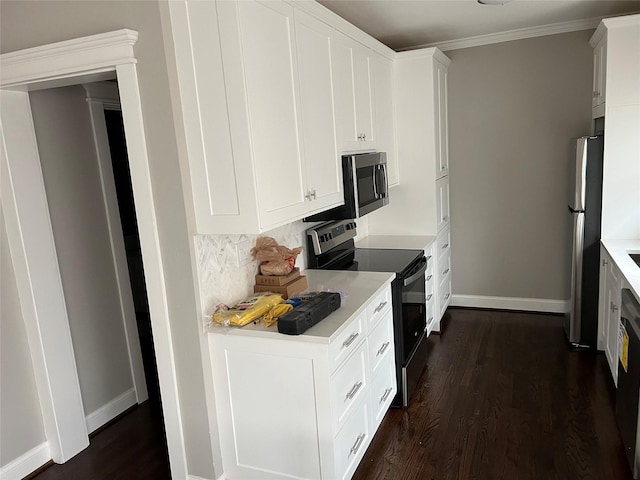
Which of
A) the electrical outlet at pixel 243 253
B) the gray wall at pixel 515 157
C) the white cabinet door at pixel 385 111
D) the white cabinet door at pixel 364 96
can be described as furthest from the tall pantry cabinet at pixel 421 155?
the electrical outlet at pixel 243 253

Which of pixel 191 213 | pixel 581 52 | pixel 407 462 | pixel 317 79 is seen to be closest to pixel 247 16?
pixel 317 79

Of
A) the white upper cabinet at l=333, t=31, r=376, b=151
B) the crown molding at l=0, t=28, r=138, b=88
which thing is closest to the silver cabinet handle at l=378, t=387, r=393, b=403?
the white upper cabinet at l=333, t=31, r=376, b=151

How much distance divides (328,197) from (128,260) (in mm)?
1531

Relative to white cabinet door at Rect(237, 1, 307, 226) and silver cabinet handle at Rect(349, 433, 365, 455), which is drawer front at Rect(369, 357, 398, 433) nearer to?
silver cabinet handle at Rect(349, 433, 365, 455)

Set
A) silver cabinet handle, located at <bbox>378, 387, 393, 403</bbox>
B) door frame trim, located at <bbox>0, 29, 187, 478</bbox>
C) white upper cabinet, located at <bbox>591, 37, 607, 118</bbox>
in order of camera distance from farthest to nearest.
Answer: white upper cabinet, located at <bbox>591, 37, 607, 118</bbox>
silver cabinet handle, located at <bbox>378, 387, 393, 403</bbox>
door frame trim, located at <bbox>0, 29, 187, 478</bbox>

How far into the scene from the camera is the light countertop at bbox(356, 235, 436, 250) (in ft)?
12.4

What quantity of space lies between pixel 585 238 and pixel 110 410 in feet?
11.3

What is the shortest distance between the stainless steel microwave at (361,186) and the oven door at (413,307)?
19.4 inches

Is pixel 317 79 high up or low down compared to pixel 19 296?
up

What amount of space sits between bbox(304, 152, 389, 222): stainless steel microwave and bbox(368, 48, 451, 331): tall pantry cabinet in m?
0.60

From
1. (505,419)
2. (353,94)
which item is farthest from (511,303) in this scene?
(353,94)

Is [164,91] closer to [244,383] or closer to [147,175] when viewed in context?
[147,175]

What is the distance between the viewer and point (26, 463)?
8.61ft

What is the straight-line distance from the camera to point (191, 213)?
213 cm
